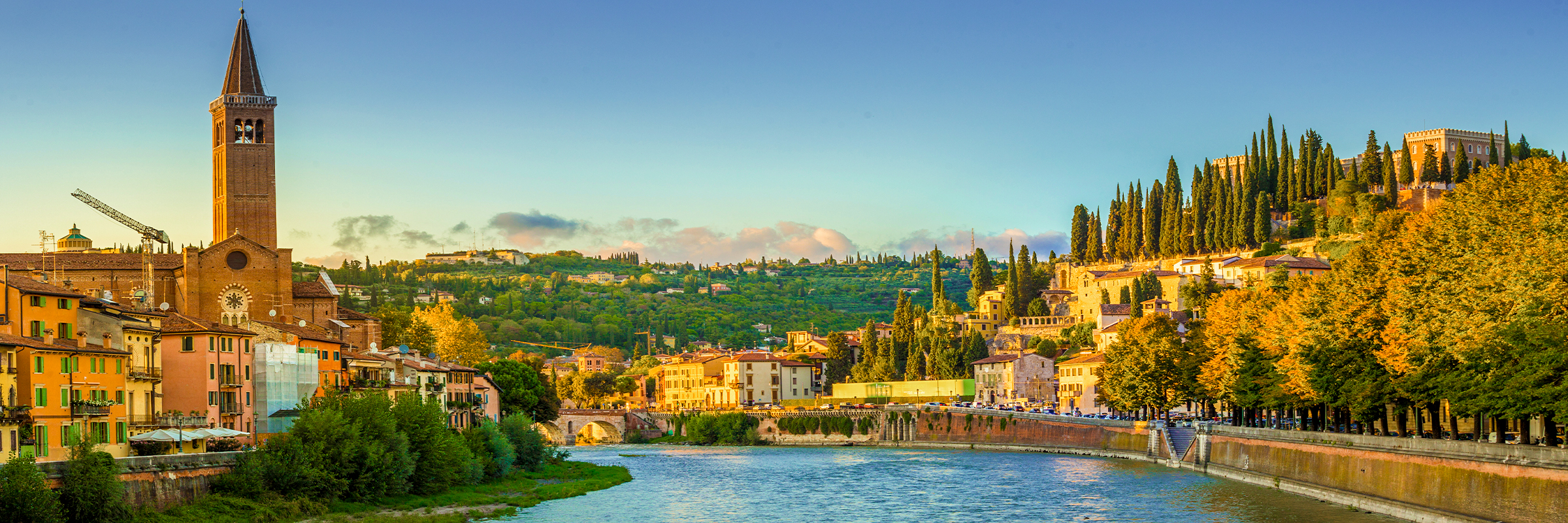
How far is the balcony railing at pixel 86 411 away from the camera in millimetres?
36750

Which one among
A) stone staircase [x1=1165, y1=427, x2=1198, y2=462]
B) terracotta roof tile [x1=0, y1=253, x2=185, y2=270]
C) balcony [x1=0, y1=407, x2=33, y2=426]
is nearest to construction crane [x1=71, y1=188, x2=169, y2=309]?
terracotta roof tile [x1=0, y1=253, x2=185, y2=270]

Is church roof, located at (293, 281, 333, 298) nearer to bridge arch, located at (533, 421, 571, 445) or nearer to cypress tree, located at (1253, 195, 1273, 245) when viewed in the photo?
bridge arch, located at (533, 421, 571, 445)

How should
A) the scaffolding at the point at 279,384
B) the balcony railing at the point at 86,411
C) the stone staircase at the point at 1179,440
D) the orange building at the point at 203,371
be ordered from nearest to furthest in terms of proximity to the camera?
the balcony railing at the point at 86,411 < the orange building at the point at 203,371 < the scaffolding at the point at 279,384 < the stone staircase at the point at 1179,440

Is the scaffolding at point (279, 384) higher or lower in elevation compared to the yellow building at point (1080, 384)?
higher

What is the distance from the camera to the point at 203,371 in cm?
4472

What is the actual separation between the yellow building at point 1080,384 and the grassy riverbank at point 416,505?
151ft

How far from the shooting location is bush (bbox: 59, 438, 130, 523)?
3266 centimetres

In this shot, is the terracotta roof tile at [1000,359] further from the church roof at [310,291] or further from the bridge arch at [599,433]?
the church roof at [310,291]

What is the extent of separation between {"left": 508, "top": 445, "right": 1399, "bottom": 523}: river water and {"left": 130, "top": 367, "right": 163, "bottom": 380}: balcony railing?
11.6 metres

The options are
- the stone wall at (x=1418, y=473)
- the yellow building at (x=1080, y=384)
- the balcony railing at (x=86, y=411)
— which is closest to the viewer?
the stone wall at (x=1418, y=473)

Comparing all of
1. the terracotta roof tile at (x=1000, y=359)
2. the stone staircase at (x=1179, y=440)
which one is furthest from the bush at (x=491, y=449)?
the terracotta roof tile at (x=1000, y=359)

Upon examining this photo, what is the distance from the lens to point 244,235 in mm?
69375

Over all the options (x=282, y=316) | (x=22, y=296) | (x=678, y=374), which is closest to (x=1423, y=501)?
(x=22, y=296)

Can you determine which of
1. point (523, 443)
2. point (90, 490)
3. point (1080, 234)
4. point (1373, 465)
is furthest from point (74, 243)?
point (1080, 234)
